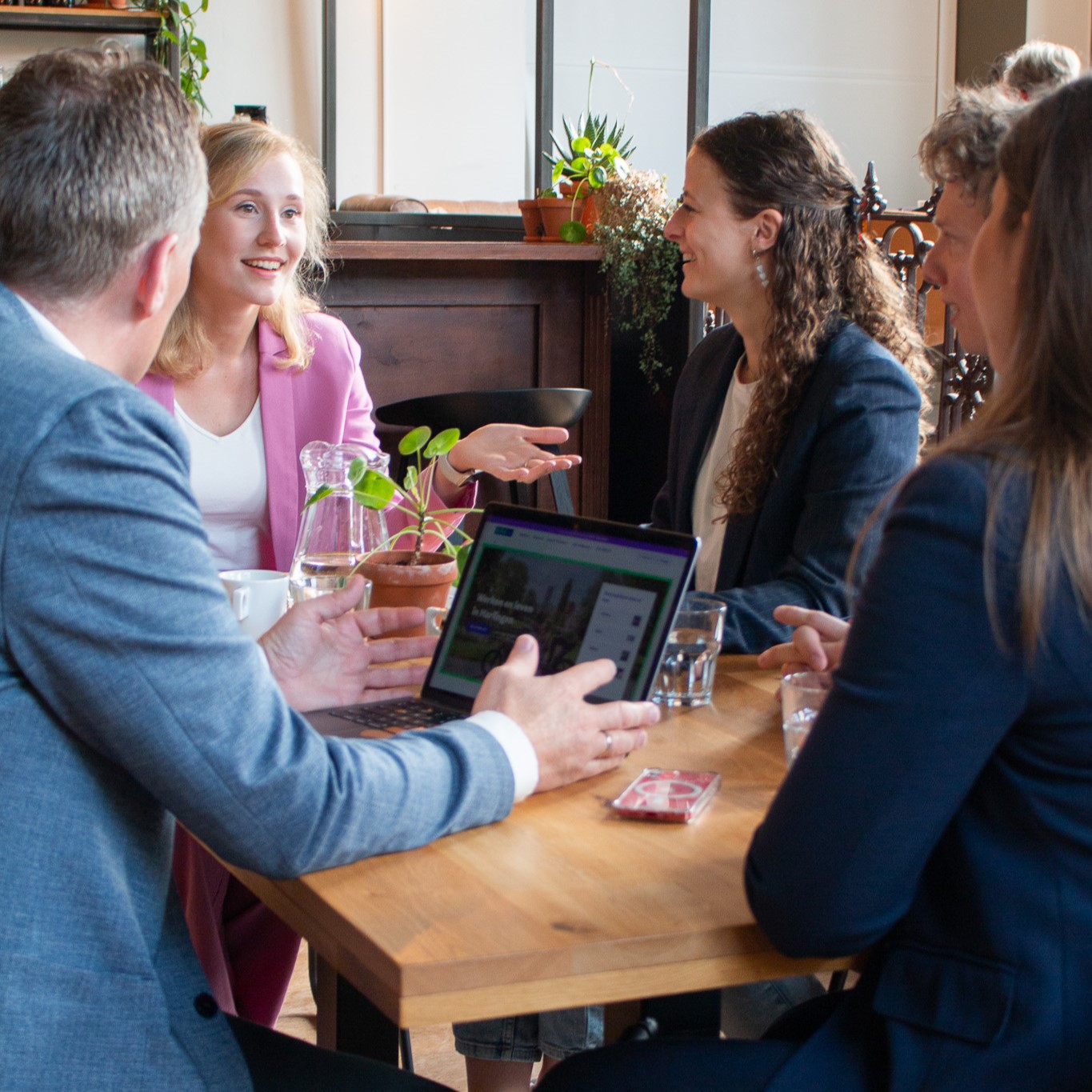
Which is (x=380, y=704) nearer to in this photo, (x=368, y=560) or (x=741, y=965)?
(x=368, y=560)

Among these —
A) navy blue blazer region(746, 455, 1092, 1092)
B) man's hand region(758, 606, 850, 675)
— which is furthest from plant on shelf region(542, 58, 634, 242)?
navy blue blazer region(746, 455, 1092, 1092)

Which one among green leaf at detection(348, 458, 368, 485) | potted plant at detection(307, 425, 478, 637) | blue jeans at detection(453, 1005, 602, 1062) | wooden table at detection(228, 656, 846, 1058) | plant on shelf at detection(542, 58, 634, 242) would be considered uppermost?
plant on shelf at detection(542, 58, 634, 242)

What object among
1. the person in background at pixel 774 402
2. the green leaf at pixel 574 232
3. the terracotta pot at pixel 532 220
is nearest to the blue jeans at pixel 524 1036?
the person in background at pixel 774 402

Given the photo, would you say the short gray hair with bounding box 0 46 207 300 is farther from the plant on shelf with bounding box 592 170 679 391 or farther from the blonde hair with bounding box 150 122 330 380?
the plant on shelf with bounding box 592 170 679 391

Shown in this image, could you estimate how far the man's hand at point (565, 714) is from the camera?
1144mm

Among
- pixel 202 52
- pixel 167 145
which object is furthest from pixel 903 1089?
pixel 202 52

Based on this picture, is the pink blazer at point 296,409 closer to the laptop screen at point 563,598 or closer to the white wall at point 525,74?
the laptop screen at point 563,598

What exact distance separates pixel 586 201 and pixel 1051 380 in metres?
3.65

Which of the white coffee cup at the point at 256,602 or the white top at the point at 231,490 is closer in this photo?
the white coffee cup at the point at 256,602

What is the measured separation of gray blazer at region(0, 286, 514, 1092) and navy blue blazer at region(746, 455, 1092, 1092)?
0.32m

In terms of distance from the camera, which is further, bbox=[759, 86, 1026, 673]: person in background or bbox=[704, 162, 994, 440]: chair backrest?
bbox=[704, 162, 994, 440]: chair backrest

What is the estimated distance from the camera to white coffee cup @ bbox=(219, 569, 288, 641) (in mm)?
1575

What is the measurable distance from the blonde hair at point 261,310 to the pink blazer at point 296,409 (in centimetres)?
2

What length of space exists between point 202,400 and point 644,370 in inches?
96.8
